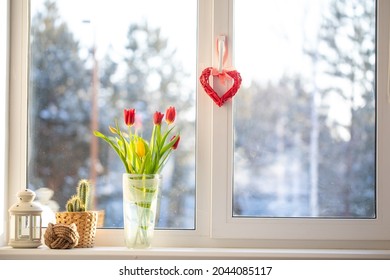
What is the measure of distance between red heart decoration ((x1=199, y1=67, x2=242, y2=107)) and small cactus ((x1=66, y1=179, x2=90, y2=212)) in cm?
57

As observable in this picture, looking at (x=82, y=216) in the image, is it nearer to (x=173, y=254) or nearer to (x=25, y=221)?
(x=25, y=221)

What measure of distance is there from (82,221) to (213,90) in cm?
69

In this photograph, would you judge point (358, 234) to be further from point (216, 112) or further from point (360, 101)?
point (216, 112)

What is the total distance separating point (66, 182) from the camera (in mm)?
2742

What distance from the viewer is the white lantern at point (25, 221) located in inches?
103

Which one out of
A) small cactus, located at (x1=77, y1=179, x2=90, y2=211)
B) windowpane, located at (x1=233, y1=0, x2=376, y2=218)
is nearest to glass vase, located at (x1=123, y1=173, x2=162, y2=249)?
small cactus, located at (x1=77, y1=179, x2=90, y2=211)

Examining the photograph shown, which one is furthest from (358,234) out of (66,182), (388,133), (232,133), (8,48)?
(8,48)

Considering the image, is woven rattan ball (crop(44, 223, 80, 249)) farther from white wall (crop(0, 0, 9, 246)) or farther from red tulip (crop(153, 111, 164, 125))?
red tulip (crop(153, 111, 164, 125))

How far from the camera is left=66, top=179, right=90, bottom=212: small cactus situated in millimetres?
2623

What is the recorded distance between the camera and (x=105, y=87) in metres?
2.75

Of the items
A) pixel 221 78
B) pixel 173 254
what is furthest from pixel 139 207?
pixel 221 78

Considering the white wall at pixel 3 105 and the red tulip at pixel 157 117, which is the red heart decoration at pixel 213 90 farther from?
the white wall at pixel 3 105
